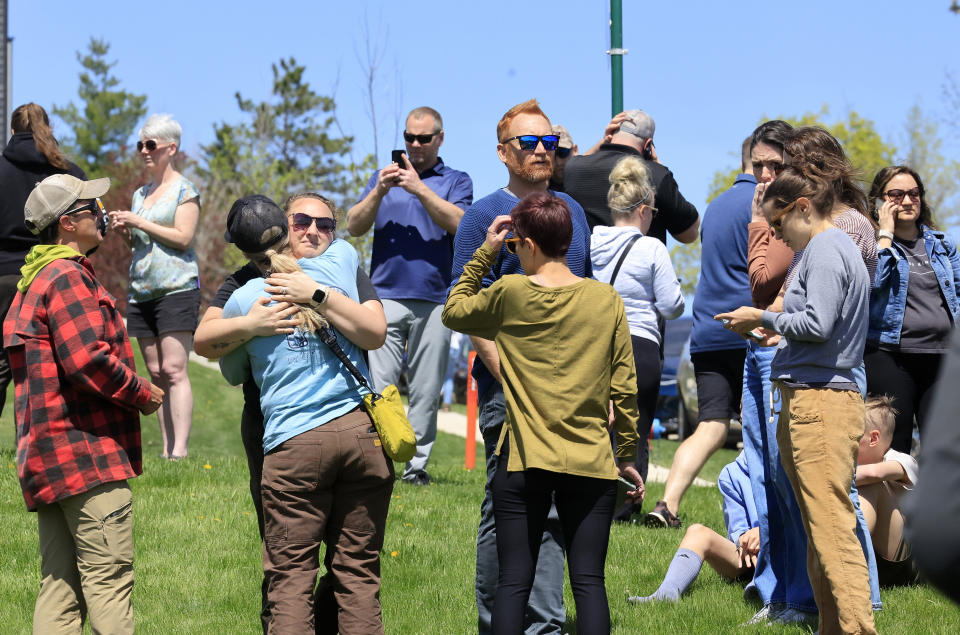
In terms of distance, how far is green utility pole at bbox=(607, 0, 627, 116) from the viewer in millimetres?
8469

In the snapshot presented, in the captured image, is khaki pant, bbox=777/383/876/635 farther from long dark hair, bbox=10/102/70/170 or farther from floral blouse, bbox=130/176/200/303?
long dark hair, bbox=10/102/70/170

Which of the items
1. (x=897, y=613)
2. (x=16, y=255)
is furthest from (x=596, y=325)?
(x=16, y=255)

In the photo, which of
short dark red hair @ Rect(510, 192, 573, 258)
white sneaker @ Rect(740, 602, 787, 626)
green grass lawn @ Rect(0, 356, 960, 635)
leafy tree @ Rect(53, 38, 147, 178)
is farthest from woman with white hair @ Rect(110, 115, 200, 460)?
leafy tree @ Rect(53, 38, 147, 178)

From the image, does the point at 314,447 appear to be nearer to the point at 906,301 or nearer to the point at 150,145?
the point at 906,301

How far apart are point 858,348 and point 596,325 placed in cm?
109

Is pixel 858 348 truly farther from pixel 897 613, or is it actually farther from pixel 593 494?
pixel 897 613

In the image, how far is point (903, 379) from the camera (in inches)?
249

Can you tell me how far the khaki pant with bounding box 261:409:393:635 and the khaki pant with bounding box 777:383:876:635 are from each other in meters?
1.61

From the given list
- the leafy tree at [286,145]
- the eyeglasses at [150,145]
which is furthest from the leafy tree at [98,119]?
the eyeglasses at [150,145]

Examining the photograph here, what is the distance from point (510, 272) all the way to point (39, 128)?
421cm

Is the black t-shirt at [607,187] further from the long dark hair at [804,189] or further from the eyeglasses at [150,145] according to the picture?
the eyeglasses at [150,145]

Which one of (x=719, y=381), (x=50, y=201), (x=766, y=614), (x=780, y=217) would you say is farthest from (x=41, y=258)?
(x=719, y=381)

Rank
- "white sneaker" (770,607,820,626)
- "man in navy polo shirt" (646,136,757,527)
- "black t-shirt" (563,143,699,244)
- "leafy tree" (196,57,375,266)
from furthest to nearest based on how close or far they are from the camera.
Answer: "leafy tree" (196,57,375,266)
"black t-shirt" (563,143,699,244)
"man in navy polo shirt" (646,136,757,527)
"white sneaker" (770,607,820,626)

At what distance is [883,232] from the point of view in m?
6.25
